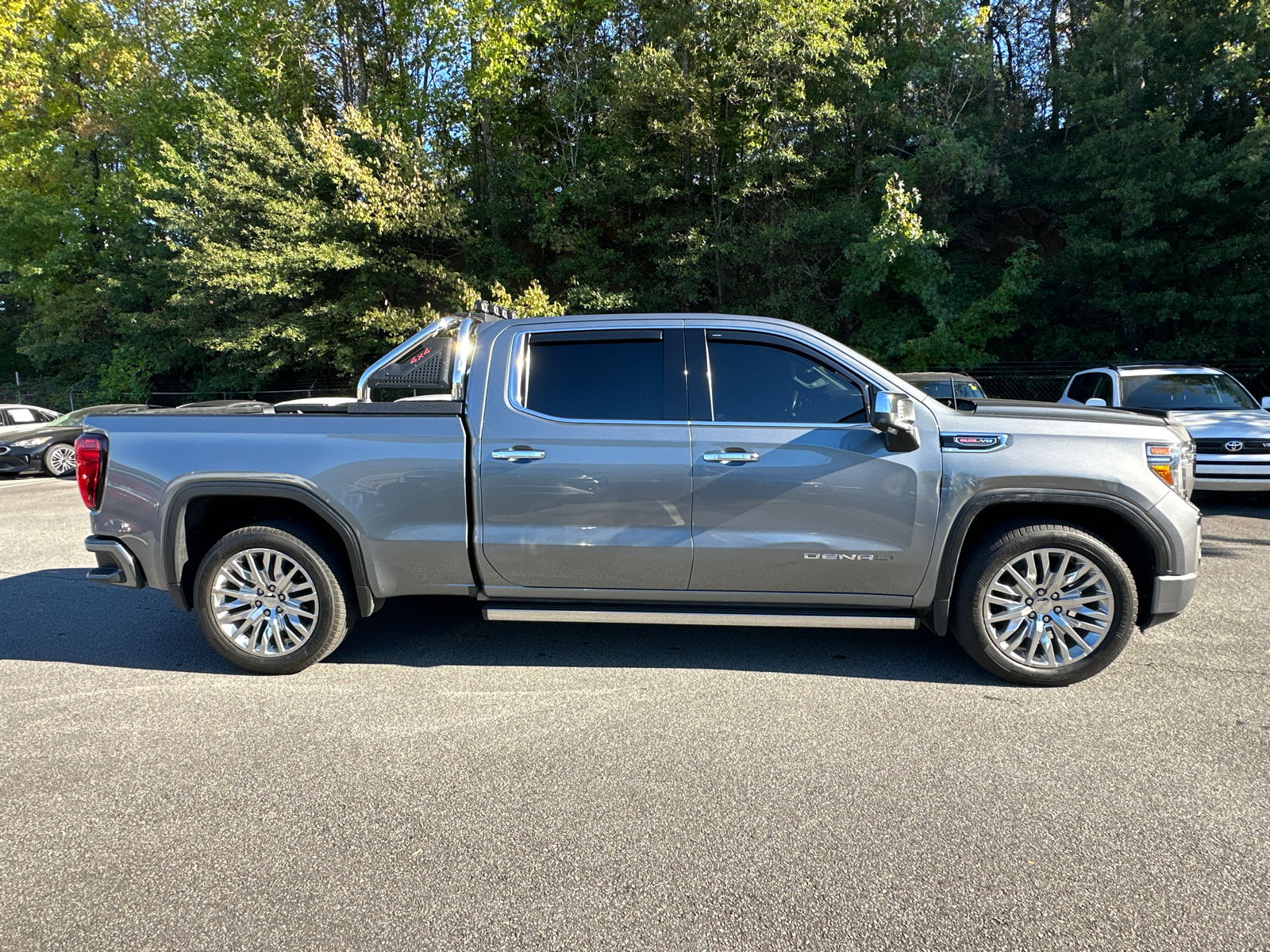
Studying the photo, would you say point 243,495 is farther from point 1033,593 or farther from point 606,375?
point 1033,593

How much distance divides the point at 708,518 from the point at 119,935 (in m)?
2.89

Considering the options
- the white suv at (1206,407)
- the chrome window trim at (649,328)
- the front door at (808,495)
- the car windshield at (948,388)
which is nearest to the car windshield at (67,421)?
the chrome window trim at (649,328)

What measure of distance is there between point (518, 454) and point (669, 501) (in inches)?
33.3

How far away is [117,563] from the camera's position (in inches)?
179

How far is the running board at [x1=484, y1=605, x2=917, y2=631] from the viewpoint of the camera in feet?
13.8

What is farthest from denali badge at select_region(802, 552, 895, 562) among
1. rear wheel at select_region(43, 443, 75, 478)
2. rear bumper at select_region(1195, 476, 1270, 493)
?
rear wheel at select_region(43, 443, 75, 478)

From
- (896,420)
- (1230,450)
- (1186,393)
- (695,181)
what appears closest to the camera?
(896,420)

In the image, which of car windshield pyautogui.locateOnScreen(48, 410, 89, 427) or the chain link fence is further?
the chain link fence

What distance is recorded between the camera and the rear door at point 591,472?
4234mm

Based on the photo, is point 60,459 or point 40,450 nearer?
point 40,450

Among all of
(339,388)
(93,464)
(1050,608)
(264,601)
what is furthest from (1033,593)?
→ (339,388)

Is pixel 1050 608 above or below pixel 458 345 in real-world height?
below

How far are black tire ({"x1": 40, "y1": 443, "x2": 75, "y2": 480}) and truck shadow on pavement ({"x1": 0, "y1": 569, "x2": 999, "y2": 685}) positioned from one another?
11544mm

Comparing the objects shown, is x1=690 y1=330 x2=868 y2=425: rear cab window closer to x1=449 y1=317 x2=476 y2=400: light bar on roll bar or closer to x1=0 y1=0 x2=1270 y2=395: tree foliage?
x1=449 y1=317 x2=476 y2=400: light bar on roll bar
